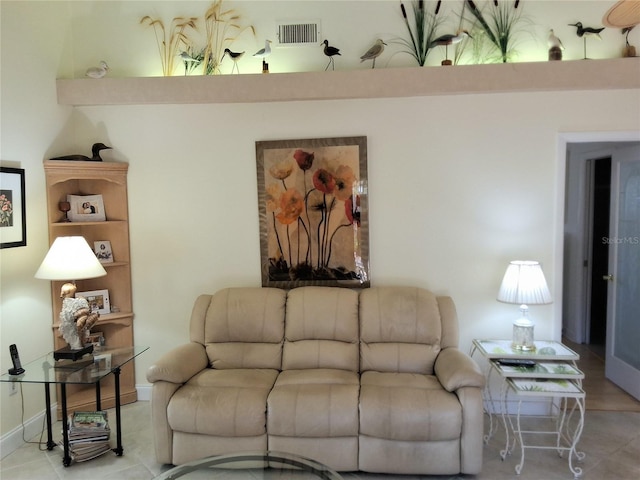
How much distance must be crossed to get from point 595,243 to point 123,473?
4791 millimetres

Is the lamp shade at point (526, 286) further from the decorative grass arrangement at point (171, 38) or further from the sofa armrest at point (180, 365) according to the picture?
the decorative grass arrangement at point (171, 38)

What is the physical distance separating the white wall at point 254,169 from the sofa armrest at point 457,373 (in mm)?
716

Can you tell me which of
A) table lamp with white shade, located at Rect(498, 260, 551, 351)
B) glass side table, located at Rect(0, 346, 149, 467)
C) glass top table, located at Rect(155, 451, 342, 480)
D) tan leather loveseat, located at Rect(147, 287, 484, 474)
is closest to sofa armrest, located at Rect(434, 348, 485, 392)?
tan leather loveseat, located at Rect(147, 287, 484, 474)

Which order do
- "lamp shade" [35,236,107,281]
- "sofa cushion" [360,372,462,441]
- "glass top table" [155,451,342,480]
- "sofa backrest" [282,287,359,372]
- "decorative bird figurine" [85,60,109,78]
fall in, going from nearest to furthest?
"glass top table" [155,451,342,480] → "sofa cushion" [360,372,462,441] → "lamp shade" [35,236,107,281] → "sofa backrest" [282,287,359,372] → "decorative bird figurine" [85,60,109,78]

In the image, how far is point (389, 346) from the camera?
3201 mm

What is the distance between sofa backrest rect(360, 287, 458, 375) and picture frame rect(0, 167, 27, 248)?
2.32 metres

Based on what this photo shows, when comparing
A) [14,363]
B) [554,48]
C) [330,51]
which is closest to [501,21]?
[554,48]

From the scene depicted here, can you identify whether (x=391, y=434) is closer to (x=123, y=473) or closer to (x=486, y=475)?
(x=486, y=475)

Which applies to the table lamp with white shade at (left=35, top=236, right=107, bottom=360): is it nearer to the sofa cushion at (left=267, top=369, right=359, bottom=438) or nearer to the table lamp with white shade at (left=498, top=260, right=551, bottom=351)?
the sofa cushion at (left=267, top=369, right=359, bottom=438)

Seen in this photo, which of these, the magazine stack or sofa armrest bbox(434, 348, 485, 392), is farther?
the magazine stack

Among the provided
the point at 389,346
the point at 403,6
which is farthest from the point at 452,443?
the point at 403,6

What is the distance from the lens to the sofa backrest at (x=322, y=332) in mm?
3197

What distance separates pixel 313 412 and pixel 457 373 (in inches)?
32.9

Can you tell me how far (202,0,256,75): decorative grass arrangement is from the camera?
3.63 meters
